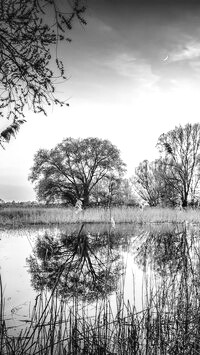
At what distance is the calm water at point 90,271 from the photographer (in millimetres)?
4742

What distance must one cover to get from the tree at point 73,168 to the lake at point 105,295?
84.3 ft

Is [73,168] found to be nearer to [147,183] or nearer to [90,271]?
[147,183]

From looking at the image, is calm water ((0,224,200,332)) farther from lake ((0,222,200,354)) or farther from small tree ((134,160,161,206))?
small tree ((134,160,161,206))

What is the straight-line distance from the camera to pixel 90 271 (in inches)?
278

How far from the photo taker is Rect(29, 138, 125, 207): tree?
126 feet

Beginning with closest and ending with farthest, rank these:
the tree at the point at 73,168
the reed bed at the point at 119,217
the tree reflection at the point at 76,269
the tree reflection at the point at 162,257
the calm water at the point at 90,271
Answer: the calm water at the point at 90,271 → the tree reflection at the point at 76,269 → the tree reflection at the point at 162,257 → the reed bed at the point at 119,217 → the tree at the point at 73,168

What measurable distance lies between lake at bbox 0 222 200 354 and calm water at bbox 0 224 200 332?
1 cm

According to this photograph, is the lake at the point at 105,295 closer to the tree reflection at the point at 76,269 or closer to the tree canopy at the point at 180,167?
the tree reflection at the point at 76,269

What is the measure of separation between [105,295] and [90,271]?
3222 mm

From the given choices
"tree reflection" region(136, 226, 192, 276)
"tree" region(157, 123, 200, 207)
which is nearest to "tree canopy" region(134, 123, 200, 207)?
"tree" region(157, 123, 200, 207)

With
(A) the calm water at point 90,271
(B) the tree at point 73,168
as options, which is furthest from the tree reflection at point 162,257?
(B) the tree at point 73,168

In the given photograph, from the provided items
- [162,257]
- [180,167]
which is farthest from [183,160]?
[162,257]

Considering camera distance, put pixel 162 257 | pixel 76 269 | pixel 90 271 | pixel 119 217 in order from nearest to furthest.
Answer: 1. pixel 90 271
2. pixel 76 269
3. pixel 162 257
4. pixel 119 217

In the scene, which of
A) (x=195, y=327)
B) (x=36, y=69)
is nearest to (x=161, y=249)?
(x=195, y=327)
